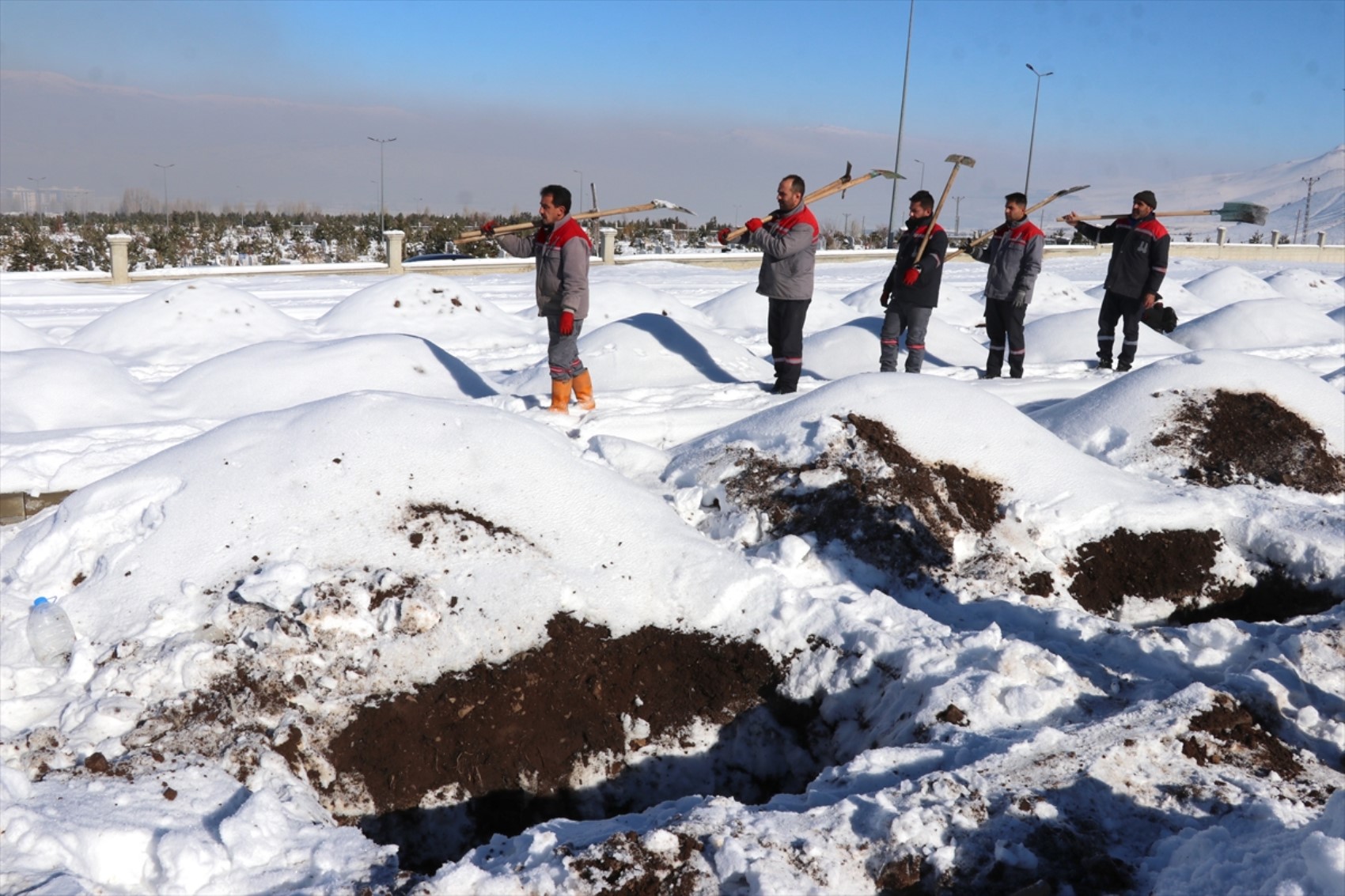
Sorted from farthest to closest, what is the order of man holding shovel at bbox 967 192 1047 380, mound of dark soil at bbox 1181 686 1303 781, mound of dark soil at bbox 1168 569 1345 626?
man holding shovel at bbox 967 192 1047 380 → mound of dark soil at bbox 1168 569 1345 626 → mound of dark soil at bbox 1181 686 1303 781

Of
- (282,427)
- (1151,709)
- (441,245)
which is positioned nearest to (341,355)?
(282,427)

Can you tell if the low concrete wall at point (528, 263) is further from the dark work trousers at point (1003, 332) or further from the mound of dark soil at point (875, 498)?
the mound of dark soil at point (875, 498)

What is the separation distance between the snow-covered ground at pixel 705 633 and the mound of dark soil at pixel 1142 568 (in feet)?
0.06

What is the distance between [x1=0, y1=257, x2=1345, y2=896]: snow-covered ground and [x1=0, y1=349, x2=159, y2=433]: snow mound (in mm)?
36

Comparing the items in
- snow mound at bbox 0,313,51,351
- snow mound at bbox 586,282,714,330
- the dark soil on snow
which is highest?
snow mound at bbox 586,282,714,330

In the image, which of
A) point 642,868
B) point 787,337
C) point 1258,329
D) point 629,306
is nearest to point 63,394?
point 787,337

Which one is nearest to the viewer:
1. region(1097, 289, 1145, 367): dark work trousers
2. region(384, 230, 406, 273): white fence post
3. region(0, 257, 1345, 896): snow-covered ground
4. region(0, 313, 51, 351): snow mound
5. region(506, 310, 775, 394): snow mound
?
region(0, 257, 1345, 896): snow-covered ground

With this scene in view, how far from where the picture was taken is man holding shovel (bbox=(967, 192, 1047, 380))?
8.62 metres

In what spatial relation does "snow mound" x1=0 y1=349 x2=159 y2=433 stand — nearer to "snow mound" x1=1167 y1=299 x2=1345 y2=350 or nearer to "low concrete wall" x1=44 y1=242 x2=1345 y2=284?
"low concrete wall" x1=44 y1=242 x2=1345 y2=284

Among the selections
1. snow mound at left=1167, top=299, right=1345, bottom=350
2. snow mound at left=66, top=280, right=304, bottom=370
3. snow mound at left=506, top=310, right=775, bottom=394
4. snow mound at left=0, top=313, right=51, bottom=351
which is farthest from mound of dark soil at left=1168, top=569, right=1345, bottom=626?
snow mound at left=0, top=313, right=51, bottom=351

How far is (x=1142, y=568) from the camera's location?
17.5 feet

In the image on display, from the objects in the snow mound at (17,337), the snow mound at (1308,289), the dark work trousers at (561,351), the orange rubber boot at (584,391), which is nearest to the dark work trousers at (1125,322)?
the orange rubber boot at (584,391)

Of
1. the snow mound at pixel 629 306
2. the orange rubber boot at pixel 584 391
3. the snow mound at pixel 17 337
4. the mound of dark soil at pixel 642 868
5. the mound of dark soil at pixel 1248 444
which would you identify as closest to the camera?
the mound of dark soil at pixel 642 868

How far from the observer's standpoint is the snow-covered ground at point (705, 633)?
2758 millimetres
